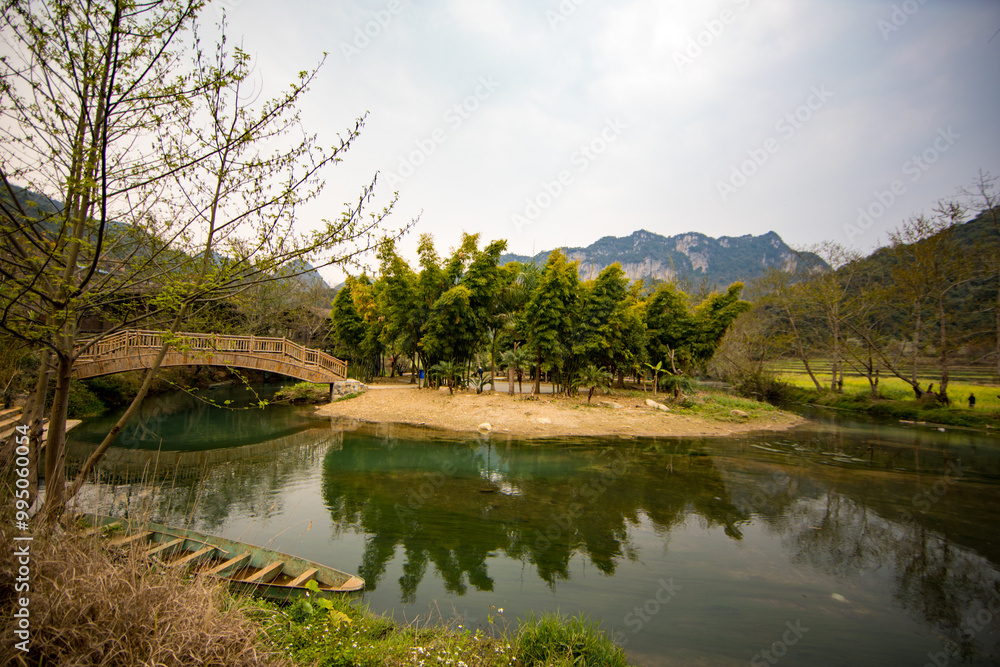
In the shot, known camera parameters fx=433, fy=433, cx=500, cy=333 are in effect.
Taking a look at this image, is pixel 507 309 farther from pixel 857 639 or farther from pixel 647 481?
pixel 857 639

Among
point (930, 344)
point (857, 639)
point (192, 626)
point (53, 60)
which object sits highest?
point (53, 60)

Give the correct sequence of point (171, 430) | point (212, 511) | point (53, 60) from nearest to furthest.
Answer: point (53, 60) → point (212, 511) → point (171, 430)

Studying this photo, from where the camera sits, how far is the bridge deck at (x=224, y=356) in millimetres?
16219

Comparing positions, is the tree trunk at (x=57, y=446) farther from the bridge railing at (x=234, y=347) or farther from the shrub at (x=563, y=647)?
the bridge railing at (x=234, y=347)

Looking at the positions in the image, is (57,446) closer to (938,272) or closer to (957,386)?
(938,272)

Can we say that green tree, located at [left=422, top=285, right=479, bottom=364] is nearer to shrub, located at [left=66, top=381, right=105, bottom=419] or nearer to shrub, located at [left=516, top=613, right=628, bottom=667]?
shrub, located at [left=66, top=381, right=105, bottom=419]

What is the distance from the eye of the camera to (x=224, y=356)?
1599 cm

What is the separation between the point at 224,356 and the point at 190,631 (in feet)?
51.4

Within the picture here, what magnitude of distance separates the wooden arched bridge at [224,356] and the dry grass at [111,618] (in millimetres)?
11609

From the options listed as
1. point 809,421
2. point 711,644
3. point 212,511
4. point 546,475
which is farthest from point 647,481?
point 809,421

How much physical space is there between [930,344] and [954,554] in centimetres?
1936

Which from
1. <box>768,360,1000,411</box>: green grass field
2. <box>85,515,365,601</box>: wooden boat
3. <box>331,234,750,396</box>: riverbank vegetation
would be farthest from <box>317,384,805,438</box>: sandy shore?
<box>85,515,365,601</box>: wooden boat

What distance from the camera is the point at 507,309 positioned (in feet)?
74.3

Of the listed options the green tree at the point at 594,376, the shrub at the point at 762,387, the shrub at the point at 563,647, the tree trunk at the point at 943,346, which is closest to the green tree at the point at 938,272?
the tree trunk at the point at 943,346
